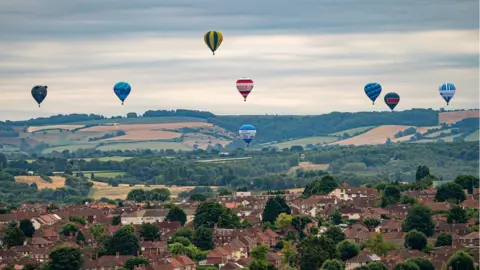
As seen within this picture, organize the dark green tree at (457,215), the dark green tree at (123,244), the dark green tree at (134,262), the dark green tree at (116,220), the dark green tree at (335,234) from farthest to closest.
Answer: the dark green tree at (116,220)
the dark green tree at (457,215)
the dark green tree at (335,234)
the dark green tree at (123,244)
the dark green tree at (134,262)

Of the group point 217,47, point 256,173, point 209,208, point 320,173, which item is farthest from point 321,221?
point 256,173

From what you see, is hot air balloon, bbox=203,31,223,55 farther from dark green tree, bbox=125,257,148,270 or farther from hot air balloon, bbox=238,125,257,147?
dark green tree, bbox=125,257,148,270

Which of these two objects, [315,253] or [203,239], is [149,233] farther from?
[315,253]

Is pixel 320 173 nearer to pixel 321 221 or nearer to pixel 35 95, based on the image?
pixel 35 95

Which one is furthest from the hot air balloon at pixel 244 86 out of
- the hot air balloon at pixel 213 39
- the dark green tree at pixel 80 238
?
the dark green tree at pixel 80 238

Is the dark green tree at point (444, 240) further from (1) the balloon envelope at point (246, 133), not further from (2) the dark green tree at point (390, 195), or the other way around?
(1) the balloon envelope at point (246, 133)

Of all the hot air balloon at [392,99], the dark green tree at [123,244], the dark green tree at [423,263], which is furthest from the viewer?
the hot air balloon at [392,99]

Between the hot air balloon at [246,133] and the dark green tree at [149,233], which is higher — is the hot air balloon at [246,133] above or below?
above
